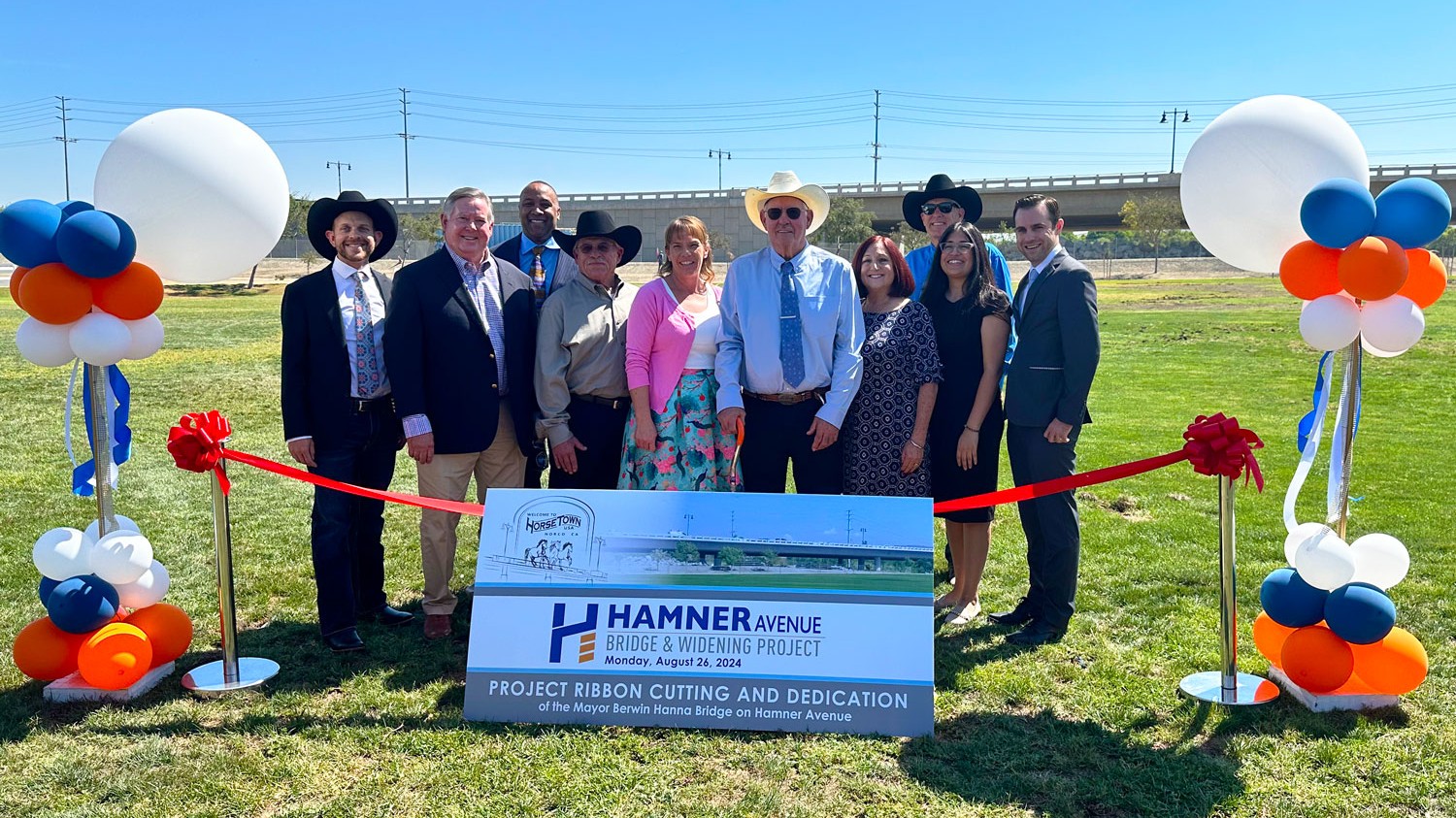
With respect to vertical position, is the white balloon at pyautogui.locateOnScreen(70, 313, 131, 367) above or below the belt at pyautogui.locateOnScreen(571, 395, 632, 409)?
above

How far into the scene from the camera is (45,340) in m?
4.23

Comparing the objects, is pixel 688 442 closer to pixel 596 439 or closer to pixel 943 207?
pixel 596 439

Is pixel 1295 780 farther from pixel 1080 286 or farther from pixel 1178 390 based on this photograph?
pixel 1178 390

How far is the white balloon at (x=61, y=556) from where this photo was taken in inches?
171

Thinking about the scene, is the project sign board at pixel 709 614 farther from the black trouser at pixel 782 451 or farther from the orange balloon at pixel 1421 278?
the orange balloon at pixel 1421 278

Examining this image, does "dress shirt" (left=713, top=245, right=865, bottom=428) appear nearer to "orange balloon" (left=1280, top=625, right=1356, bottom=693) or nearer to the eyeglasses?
the eyeglasses

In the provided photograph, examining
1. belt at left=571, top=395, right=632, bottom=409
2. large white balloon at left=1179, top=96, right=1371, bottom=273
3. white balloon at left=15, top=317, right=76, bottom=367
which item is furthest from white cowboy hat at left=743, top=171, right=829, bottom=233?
white balloon at left=15, top=317, right=76, bottom=367

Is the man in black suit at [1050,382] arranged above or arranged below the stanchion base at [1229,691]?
above

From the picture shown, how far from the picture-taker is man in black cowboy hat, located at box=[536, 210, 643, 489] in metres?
4.93

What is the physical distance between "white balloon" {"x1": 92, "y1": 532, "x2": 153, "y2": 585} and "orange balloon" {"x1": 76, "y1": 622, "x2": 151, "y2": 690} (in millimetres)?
211

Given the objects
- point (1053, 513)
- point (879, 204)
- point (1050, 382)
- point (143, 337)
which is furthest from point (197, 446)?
point (879, 204)

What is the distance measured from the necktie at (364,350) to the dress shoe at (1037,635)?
3318mm

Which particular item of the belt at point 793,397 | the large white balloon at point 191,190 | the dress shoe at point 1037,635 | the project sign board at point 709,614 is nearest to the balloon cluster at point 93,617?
the large white balloon at point 191,190

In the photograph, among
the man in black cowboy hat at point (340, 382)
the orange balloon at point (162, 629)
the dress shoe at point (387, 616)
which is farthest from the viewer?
the dress shoe at point (387, 616)
